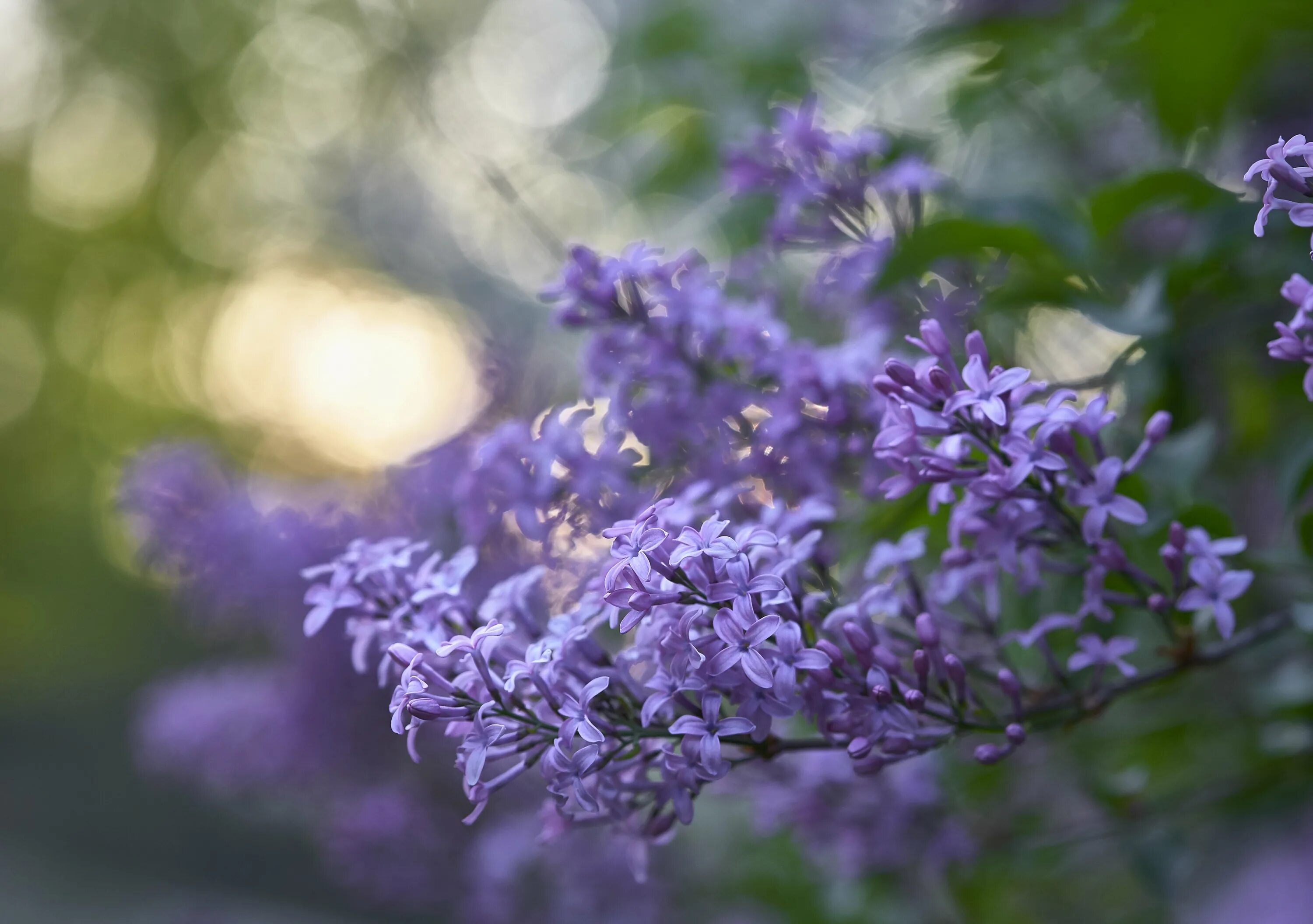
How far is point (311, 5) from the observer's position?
750cm

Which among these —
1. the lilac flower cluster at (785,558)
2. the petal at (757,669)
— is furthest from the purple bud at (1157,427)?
the petal at (757,669)

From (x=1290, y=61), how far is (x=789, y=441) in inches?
29.2

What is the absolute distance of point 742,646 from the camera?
2.00 feet

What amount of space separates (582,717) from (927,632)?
245 millimetres

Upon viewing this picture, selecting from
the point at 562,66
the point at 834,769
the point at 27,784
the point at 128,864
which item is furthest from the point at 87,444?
the point at 834,769

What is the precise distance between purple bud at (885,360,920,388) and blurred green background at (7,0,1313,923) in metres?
0.20

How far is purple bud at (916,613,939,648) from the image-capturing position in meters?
0.71

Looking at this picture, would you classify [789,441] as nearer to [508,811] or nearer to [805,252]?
[805,252]

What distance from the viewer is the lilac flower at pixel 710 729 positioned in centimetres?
62

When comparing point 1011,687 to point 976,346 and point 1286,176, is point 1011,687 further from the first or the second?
point 1286,176

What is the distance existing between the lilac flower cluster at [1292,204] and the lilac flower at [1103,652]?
24cm

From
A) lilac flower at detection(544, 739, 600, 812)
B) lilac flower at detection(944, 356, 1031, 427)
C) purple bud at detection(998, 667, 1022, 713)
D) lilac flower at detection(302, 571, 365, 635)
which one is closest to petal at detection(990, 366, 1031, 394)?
lilac flower at detection(944, 356, 1031, 427)

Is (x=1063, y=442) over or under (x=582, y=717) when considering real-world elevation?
over

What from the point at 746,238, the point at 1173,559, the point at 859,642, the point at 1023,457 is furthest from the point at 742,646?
the point at 746,238
